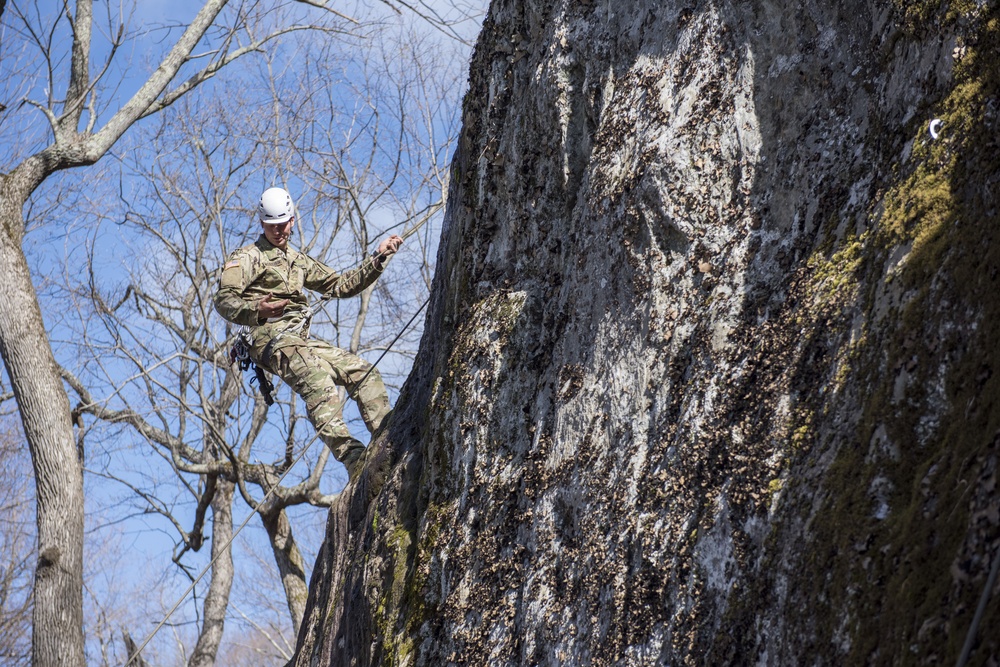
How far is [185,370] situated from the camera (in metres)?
13.2

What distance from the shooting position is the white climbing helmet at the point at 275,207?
6.19 m

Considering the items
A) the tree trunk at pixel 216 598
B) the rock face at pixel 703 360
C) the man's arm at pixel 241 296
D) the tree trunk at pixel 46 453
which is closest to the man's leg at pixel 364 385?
the man's arm at pixel 241 296

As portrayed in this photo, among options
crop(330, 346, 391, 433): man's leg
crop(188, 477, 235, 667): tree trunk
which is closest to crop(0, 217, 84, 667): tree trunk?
crop(330, 346, 391, 433): man's leg

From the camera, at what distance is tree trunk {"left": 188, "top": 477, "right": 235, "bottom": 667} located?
1230 centimetres

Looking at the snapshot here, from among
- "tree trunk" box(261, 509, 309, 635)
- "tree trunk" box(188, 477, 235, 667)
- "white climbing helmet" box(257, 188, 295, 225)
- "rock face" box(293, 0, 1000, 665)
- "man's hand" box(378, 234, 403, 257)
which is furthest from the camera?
"tree trunk" box(188, 477, 235, 667)

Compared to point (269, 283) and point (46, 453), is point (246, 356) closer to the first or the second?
point (269, 283)

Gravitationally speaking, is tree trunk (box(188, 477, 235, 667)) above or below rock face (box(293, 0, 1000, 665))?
above

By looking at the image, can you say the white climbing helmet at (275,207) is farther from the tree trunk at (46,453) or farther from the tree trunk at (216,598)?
the tree trunk at (216,598)

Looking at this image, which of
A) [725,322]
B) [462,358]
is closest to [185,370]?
[462,358]

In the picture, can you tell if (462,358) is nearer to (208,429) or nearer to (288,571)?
(288,571)

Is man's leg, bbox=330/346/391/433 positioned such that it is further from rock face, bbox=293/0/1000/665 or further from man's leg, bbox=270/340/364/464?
rock face, bbox=293/0/1000/665

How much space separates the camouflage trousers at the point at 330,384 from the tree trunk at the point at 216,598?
689 centimetres

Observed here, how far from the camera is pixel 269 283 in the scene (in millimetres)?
6094

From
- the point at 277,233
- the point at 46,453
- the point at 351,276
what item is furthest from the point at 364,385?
the point at 46,453
